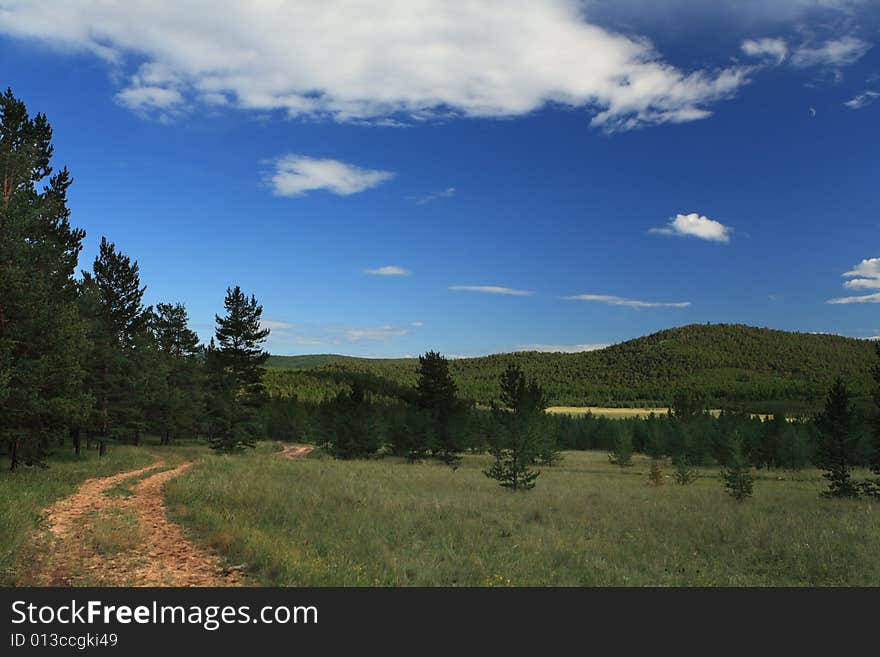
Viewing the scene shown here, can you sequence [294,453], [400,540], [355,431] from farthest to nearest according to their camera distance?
[294,453]
[355,431]
[400,540]

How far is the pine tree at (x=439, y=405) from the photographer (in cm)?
4900

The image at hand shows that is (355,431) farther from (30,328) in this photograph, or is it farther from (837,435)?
(837,435)

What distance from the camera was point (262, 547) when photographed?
33.4 ft

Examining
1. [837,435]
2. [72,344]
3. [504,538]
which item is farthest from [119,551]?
[837,435]

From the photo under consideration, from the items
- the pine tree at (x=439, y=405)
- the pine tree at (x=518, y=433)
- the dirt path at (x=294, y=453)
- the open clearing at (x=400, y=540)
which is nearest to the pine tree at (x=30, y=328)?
the open clearing at (x=400, y=540)

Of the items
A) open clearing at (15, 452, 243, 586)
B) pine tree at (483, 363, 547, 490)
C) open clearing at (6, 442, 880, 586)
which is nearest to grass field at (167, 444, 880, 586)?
open clearing at (6, 442, 880, 586)

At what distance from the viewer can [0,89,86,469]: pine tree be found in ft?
68.4

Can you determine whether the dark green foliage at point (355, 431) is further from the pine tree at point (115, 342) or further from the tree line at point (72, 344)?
the pine tree at point (115, 342)

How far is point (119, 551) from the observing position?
10.4 metres

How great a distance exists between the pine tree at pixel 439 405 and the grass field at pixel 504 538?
2828 cm

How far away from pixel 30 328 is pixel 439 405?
115ft
